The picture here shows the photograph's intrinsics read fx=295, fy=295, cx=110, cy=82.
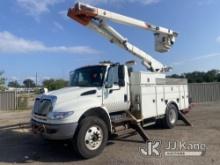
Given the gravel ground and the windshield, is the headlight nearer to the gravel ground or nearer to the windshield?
the gravel ground

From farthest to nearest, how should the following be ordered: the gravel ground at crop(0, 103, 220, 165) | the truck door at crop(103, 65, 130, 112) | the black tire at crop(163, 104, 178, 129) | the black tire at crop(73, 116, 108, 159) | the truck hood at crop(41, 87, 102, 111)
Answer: the black tire at crop(163, 104, 178, 129)
the truck door at crop(103, 65, 130, 112)
the truck hood at crop(41, 87, 102, 111)
the black tire at crop(73, 116, 108, 159)
the gravel ground at crop(0, 103, 220, 165)

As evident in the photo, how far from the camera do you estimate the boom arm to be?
9.86 metres

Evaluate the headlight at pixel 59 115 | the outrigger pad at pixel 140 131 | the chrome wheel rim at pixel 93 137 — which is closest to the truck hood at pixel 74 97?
the headlight at pixel 59 115

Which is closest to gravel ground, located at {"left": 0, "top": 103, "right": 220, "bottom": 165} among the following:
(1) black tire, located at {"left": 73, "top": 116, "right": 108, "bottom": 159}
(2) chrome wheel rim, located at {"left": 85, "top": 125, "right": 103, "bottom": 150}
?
(1) black tire, located at {"left": 73, "top": 116, "right": 108, "bottom": 159}

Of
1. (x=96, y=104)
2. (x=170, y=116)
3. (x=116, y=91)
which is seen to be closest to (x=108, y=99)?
(x=116, y=91)

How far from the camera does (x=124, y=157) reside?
748cm

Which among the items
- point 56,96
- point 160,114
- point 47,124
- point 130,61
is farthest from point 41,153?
point 160,114

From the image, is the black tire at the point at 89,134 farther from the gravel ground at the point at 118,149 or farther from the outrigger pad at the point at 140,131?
the outrigger pad at the point at 140,131

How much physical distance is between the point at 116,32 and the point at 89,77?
9.34 feet

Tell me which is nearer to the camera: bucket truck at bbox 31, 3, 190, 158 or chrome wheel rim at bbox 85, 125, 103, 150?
bucket truck at bbox 31, 3, 190, 158

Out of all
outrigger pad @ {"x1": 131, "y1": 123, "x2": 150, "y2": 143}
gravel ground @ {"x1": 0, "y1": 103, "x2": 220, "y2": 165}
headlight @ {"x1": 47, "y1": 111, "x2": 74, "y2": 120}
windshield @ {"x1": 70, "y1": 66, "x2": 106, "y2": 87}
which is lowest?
gravel ground @ {"x1": 0, "y1": 103, "x2": 220, "y2": 165}

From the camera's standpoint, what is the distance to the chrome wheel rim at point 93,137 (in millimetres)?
7578

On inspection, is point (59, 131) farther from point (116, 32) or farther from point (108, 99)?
point (116, 32)

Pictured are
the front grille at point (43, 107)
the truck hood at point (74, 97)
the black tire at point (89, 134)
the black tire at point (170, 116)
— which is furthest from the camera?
the black tire at point (170, 116)
